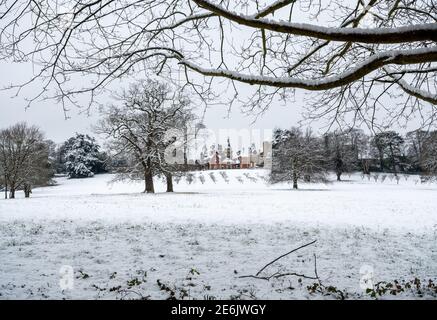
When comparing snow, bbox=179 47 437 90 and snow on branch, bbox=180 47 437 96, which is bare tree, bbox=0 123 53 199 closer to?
snow, bbox=179 47 437 90

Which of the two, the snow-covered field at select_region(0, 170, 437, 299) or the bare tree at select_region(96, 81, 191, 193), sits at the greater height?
the bare tree at select_region(96, 81, 191, 193)

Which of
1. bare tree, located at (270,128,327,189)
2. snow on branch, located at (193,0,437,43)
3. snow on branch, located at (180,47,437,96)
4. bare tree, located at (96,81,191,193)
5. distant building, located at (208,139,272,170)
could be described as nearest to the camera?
snow on branch, located at (193,0,437,43)

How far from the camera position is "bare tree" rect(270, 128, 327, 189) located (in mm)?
39062

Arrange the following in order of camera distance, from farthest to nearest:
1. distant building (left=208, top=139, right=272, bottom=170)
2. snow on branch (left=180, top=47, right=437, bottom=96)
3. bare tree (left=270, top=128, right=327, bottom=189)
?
distant building (left=208, top=139, right=272, bottom=170) < bare tree (left=270, top=128, right=327, bottom=189) < snow on branch (left=180, top=47, right=437, bottom=96)

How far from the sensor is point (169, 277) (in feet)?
16.6

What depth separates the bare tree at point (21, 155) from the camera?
107ft

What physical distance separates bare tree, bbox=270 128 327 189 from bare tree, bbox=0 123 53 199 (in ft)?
93.4

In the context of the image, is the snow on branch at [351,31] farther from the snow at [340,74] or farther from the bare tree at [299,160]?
the bare tree at [299,160]

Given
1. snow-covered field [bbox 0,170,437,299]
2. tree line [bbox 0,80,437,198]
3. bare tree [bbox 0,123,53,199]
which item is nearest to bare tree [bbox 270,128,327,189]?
tree line [bbox 0,80,437,198]

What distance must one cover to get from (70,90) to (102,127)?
22.8 metres

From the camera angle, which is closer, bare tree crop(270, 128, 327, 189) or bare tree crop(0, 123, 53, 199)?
bare tree crop(0, 123, 53, 199)

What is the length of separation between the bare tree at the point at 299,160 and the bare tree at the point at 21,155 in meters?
28.5

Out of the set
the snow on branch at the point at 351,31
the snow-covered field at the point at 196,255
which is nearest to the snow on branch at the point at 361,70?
the snow on branch at the point at 351,31
